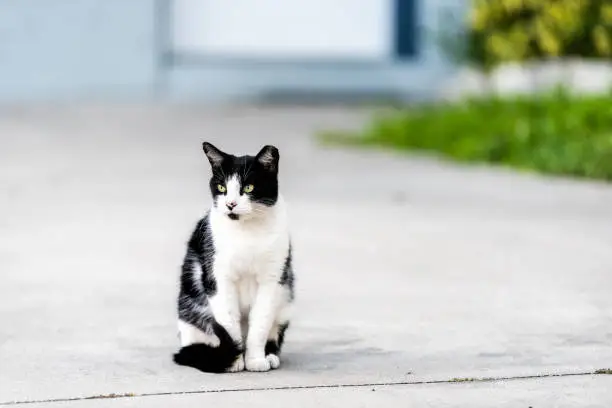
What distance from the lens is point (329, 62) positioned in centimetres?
1767

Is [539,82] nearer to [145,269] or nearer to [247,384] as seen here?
[145,269]

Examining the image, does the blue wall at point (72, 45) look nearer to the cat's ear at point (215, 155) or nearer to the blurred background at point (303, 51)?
the blurred background at point (303, 51)

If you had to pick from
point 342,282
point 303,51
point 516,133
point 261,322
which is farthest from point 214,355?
point 303,51

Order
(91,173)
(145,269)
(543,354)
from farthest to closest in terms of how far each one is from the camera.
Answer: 1. (91,173)
2. (145,269)
3. (543,354)

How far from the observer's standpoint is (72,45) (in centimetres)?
1698

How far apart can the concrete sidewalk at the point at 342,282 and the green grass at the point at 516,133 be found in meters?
0.47

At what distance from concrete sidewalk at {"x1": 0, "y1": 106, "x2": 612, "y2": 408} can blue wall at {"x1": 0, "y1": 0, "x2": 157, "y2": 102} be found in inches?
203

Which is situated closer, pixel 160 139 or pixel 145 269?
pixel 145 269

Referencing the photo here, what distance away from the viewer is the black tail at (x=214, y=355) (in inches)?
172

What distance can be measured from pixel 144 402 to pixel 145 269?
2557 mm

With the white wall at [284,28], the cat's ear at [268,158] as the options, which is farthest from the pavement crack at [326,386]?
the white wall at [284,28]

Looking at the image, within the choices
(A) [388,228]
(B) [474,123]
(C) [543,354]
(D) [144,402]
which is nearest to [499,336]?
(C) [543,354]

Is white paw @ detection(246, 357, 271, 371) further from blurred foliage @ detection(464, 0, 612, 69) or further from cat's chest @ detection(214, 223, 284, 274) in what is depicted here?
blurred foliage @ detection(464, 0, 612, 69)

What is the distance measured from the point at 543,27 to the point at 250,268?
38.1 feet
